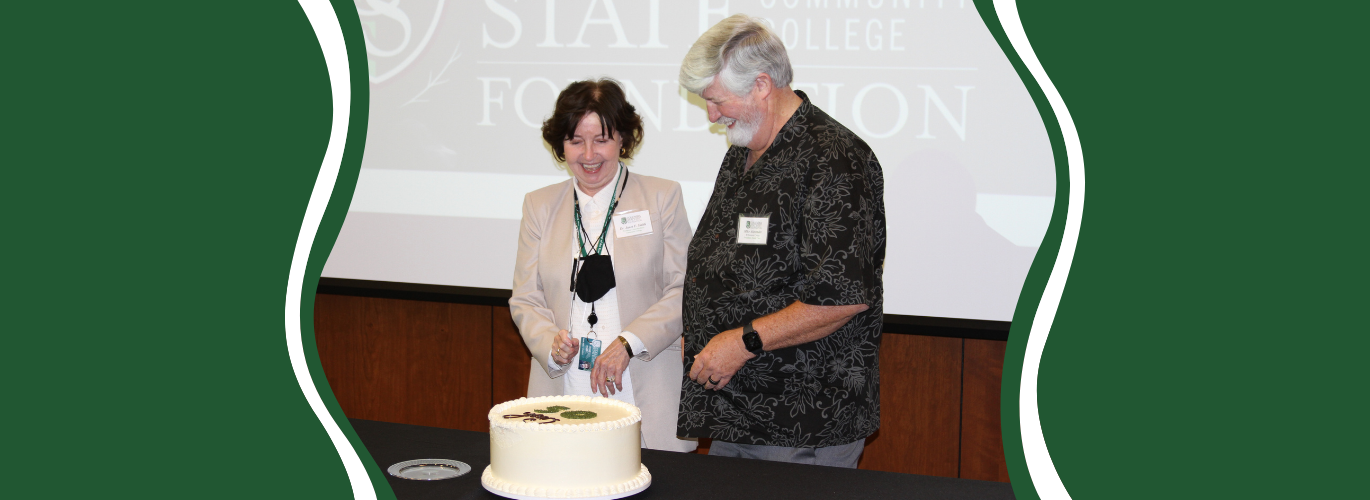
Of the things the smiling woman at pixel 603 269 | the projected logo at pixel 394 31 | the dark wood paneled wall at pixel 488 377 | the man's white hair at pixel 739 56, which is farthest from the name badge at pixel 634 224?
the projected logo at pixel 394 31

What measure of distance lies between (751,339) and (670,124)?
1555mm

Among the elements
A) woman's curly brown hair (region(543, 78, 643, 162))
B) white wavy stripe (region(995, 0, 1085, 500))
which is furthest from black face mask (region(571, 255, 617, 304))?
white wavy stripe (region(995, 0, 1085, 500))

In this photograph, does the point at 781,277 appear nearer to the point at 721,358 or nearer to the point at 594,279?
the point at 721,358

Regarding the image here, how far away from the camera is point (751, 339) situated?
1.86m

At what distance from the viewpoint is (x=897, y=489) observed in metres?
1.54

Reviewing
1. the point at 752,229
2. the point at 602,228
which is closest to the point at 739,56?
the point at 752,229

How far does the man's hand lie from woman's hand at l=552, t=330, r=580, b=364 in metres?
0.52

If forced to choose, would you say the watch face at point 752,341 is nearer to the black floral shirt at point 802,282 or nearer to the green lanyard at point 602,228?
the black floral shirt at point 802,282

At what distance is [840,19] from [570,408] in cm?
177

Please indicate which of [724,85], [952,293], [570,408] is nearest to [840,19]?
[952,293]

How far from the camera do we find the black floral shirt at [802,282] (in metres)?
1.82

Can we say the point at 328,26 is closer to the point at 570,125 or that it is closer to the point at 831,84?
the point at 570,125

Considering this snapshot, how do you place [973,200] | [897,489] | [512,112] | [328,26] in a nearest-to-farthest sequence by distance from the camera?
1. [897,489]
2. [328,26]
3. [973,200]
4. [512,112]

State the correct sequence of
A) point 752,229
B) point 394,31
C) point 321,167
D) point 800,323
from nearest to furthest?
1. point 800,323
2. point 752,229
3. point 321,167
4. point 394,31
